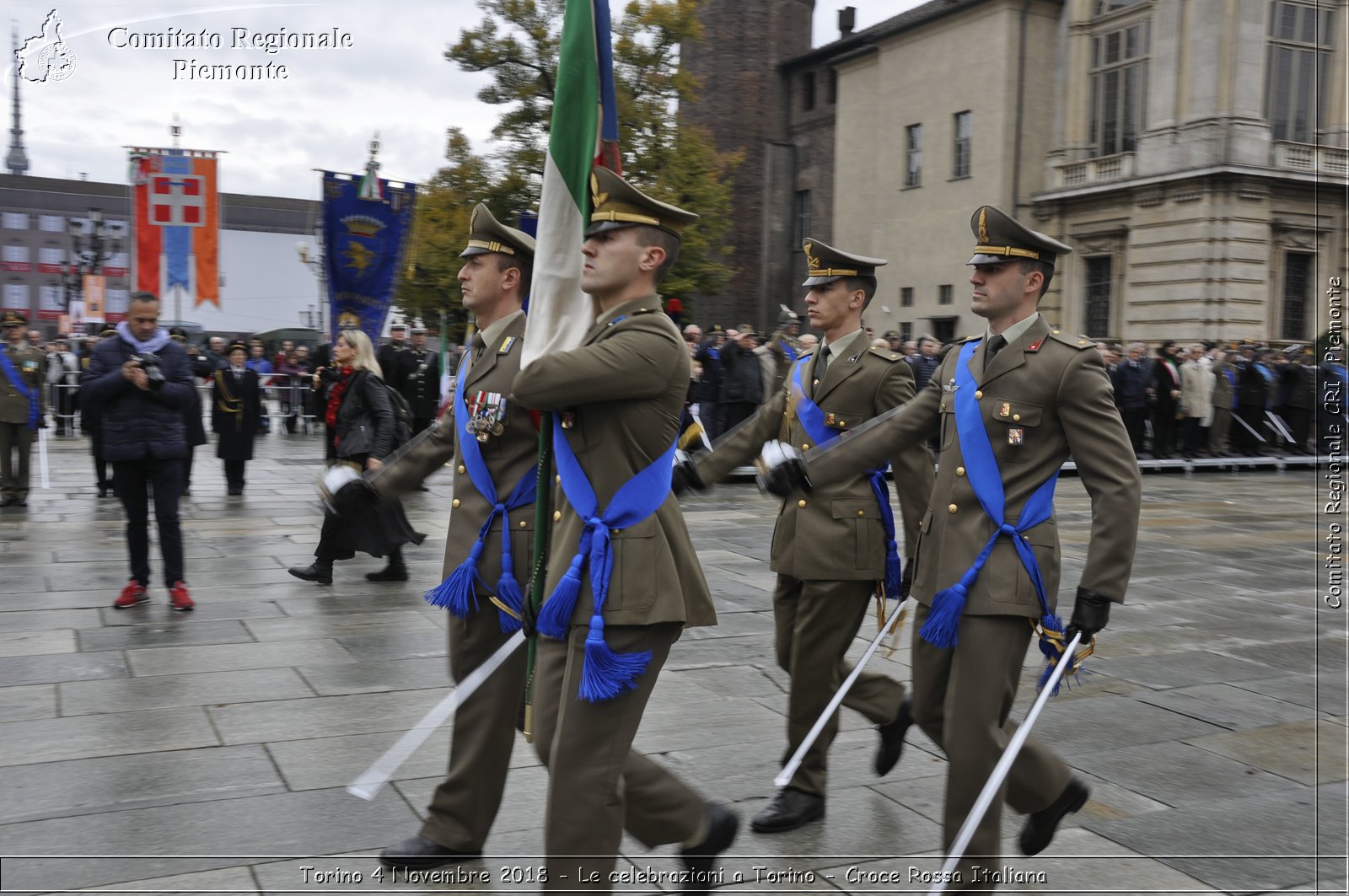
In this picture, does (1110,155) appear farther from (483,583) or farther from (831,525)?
(483,583)

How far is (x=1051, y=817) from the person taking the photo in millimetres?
3777

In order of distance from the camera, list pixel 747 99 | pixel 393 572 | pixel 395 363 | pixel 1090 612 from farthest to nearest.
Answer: pixel 747 99, pixel 395 363, pixel 393 572, pixel 1090 612

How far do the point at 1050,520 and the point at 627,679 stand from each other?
1.49m

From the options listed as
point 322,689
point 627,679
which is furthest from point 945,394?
point 322,689

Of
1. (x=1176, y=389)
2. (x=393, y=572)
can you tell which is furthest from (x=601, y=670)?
(x=1176, y=389)

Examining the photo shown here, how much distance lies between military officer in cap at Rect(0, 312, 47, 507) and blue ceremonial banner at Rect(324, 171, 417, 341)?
10.8 ft

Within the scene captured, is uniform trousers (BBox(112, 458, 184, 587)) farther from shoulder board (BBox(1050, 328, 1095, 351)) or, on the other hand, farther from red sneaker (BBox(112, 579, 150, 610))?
shoulder board (BBox(1050, 328, 1095, 351))

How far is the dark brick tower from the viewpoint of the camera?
39.9m

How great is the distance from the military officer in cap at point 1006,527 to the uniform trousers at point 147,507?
5.25 m

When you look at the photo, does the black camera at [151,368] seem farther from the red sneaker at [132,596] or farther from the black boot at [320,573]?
the black boot at [320,573]

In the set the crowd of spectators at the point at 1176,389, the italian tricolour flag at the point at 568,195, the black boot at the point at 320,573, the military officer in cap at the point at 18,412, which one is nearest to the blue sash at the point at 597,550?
the italian tricolour flag at the point at 568,195

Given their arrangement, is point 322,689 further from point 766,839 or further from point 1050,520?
point 1050,520

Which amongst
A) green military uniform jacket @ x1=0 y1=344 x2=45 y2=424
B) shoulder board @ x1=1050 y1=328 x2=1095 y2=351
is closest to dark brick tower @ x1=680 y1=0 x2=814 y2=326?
green military uniform jacket @ x1=0 y1=344 x2=45 y2=424

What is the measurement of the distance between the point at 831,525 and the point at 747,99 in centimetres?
3757
